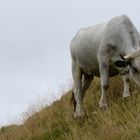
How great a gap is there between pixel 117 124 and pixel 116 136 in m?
0.90

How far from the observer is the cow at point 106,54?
514 inches

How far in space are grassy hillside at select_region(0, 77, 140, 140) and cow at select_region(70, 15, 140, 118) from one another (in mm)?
428

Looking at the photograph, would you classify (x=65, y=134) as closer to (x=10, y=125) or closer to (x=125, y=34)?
(x=125, y=34)

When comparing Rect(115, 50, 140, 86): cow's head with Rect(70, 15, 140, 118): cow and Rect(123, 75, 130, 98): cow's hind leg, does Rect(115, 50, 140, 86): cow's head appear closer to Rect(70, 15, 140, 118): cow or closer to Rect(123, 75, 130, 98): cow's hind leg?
Rect(70, 15, 140, 118): cow

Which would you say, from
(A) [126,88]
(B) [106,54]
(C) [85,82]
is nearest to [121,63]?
(B) [106,54]

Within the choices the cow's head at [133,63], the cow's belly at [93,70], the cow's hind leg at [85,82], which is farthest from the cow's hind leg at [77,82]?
the cow's head at [133,63]

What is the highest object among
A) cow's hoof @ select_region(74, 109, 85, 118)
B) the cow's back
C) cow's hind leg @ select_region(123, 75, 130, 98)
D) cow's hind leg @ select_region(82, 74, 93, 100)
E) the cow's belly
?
the cow's back

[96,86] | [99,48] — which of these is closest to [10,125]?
[96,86]

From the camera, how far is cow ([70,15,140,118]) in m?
13.1

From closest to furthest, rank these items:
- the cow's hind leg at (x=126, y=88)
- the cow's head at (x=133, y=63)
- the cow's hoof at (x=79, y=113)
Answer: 1. the cow's head at (x=133, y=63)
2. the cow's hind leg at (x=126, y=88)
3. the cow's hoof at (x=79, y=113)

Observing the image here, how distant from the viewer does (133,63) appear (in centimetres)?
1270

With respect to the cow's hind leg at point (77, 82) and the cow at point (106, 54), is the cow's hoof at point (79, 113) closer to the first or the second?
the cow at point (106, 54)

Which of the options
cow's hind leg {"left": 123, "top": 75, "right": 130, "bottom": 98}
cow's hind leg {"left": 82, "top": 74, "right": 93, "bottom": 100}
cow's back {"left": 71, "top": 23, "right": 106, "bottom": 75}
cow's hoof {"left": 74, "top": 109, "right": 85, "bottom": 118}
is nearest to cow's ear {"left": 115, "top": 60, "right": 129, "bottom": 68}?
cow's back {"left": 71, "top": 23, "right": 106, "bottom": 75}

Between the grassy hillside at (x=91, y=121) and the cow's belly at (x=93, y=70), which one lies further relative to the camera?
the cow's belly at (x=93, y=70)
